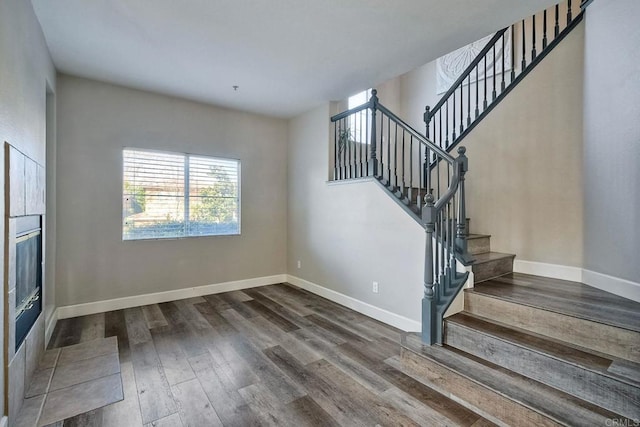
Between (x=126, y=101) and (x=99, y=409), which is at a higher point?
(x=126, y=101)

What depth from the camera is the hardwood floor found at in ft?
6.19

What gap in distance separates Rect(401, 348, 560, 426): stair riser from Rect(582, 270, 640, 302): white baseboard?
1477 mm

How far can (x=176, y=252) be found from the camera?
418 cm

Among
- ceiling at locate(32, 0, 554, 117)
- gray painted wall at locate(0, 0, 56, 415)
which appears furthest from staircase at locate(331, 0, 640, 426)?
gray painted wall at locate(0, 0, 56, 415)

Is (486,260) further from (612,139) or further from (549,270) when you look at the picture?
(612,139)

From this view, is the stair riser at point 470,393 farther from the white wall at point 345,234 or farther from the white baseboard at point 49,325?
the white baseboard at point 49,325

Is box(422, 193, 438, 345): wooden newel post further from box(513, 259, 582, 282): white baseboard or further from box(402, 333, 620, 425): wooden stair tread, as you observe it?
box(513, 259, 582, 282): white baseboard

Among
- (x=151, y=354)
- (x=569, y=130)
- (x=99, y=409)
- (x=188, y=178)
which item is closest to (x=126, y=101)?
(x=188, y=178)

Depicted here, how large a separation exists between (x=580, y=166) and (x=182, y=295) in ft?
16.1

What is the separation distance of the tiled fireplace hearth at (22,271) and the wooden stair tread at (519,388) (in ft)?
8.46

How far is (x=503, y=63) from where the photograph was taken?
3.48 meters

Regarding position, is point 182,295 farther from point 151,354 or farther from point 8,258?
point 8,258

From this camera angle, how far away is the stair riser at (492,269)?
2.89 meters

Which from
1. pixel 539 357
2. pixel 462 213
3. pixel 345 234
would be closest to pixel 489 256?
pixel 462 213
